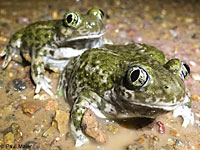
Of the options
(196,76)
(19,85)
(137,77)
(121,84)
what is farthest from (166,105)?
(19,85)

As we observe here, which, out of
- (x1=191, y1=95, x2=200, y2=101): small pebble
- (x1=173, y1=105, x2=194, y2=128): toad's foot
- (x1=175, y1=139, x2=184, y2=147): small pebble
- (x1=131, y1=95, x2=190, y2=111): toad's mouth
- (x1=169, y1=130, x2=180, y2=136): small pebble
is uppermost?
(x1=131, y1=95, x2=190, y2=111): toad's mouth

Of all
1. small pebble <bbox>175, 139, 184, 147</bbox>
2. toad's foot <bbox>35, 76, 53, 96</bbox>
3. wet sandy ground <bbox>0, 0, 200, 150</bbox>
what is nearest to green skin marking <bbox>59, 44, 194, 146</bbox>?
toad's foot <bbox>35, 76, 53, 96</bbox>

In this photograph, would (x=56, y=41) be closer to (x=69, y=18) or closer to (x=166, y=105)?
(x=69, y=18)

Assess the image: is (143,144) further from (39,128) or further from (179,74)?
(39,128)

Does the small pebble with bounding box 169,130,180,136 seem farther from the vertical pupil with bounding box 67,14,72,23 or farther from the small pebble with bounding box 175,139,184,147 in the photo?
the vertical pupil with bounding box 67,14,72,23

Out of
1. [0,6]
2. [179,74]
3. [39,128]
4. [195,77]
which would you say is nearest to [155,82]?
[179,74]
